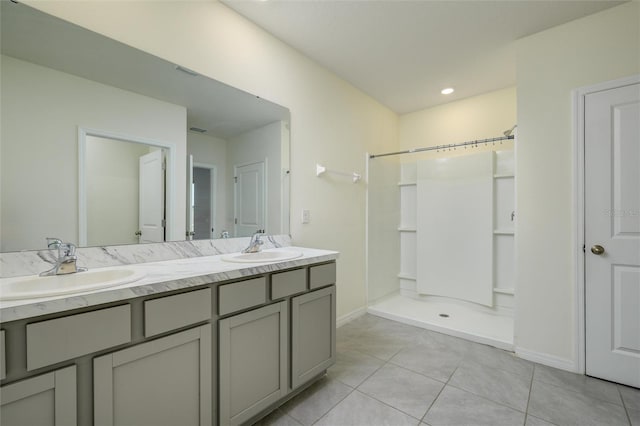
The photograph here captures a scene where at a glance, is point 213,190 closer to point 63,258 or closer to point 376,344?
point 63,258

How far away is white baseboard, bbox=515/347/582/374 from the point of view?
199 cm

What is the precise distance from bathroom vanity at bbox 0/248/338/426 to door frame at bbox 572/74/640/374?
6.11 feet

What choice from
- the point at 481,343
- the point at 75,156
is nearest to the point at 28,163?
the point at 75,156

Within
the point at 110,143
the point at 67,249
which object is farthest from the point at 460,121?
the point at 67,249

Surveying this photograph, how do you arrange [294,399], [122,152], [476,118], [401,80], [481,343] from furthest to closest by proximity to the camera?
[476,118] < [401,80] < [481,343] < [294,399] < [122,152]

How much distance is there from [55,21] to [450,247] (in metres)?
3.75

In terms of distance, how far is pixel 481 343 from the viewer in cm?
243

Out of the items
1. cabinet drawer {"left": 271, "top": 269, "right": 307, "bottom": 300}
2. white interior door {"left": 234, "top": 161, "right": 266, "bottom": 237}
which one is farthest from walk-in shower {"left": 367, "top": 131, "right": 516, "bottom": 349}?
cabinet drawer {"left": 271, "top": 269, "right": 307, "bottom": 300}

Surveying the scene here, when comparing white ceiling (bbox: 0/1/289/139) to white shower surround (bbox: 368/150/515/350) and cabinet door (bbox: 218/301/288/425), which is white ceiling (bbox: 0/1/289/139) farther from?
white shower surround (bbox: 368/150/515/350)

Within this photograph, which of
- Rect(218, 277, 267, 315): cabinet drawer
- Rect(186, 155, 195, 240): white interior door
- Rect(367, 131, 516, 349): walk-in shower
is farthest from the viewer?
Rect(367, 131, 516, 349): walk-in shower

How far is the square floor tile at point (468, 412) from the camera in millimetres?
1497

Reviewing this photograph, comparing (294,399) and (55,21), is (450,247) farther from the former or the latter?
(55,21)

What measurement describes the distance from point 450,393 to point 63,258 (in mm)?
2255

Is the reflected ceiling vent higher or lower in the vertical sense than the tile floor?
higher
